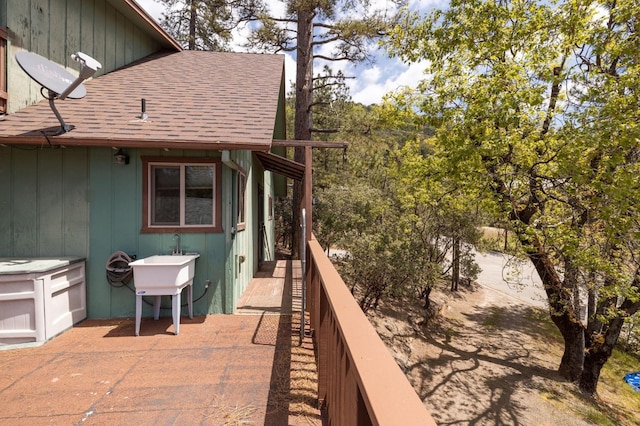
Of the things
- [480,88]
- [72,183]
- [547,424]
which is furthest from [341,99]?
[547,424]

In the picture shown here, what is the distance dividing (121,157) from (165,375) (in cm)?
274

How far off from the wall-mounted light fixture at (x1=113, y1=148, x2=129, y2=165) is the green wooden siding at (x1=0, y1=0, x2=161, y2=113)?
154 cm

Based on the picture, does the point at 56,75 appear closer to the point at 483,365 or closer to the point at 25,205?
the point at 25,205

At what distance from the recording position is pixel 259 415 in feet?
7.40

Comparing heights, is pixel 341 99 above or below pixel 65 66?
above

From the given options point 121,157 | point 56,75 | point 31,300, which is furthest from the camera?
point 121,157

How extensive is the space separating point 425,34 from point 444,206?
527 cm

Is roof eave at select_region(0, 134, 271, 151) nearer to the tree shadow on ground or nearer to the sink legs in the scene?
the sink legs

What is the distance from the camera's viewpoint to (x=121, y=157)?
3.92 m

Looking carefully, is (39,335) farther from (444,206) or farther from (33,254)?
(444,206)

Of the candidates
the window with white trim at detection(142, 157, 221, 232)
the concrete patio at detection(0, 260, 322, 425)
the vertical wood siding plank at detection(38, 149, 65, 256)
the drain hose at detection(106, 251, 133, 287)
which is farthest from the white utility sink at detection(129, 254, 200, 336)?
the vertical wood siding plank at detection(38, 149, 65, 256)

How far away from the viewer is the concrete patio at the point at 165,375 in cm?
227

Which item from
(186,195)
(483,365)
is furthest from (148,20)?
(483,365)

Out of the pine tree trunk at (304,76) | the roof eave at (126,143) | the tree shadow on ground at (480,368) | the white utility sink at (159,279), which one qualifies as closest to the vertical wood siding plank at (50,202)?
the roof eave at (126,143)
